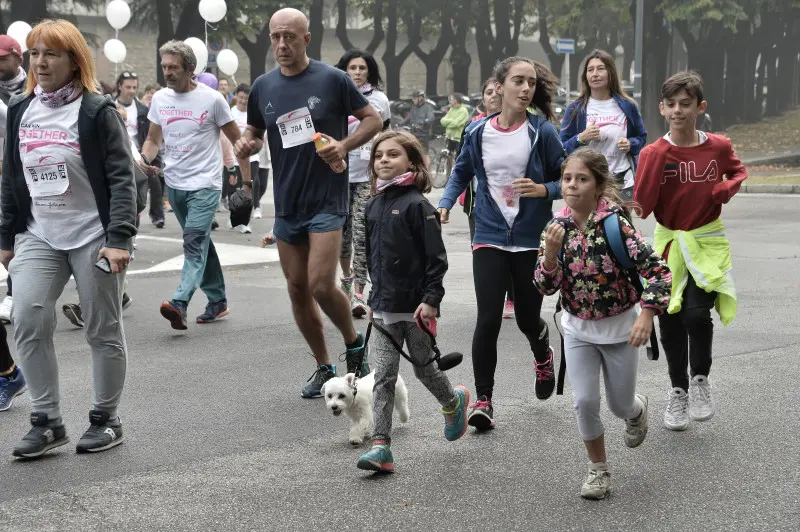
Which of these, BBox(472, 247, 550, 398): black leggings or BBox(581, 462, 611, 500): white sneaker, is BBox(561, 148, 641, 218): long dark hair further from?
BBox(472, 247, 550, 398): black leggings

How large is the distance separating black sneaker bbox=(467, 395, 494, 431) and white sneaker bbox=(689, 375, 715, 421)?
3.20ft

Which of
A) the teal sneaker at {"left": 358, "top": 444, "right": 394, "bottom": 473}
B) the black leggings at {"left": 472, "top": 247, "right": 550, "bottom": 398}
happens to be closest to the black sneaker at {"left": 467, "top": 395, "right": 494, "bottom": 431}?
the black leggings at {"left": 472, "top": 247, "right": 550, "bottom": 398}

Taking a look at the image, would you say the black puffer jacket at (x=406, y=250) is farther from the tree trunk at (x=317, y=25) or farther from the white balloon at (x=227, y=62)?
the tree trunk at (x=317, y=25)

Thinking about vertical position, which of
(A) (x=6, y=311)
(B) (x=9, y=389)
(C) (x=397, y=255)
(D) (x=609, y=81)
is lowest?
(A) (x=6, y=311)

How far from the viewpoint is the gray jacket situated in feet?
17.7

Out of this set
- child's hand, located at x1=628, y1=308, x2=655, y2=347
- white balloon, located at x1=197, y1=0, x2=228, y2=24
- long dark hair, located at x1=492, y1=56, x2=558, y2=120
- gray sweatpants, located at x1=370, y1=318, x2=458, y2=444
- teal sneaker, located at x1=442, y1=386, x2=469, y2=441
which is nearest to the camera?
child's hand, located at x1=628, y1=308, x2=655, y2=347

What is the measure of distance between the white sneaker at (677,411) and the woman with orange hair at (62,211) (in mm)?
2595

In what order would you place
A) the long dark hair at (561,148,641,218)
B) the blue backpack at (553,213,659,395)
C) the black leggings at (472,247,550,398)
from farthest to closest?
the black leggings at (472,247,550,398), the long dark hair at (561,148,641,218), the blue backpack at (553,213,659,395)

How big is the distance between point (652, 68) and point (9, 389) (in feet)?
98.0

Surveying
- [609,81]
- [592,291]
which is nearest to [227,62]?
[609,81]

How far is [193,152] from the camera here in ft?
29.7

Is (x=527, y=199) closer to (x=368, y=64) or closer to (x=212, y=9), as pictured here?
(x=368, y=64)

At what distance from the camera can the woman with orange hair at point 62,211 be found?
17.7 feet

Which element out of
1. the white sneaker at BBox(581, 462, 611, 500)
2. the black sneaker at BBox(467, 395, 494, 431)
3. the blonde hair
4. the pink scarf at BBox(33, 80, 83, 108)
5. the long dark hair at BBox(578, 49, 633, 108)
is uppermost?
the blonde hair
